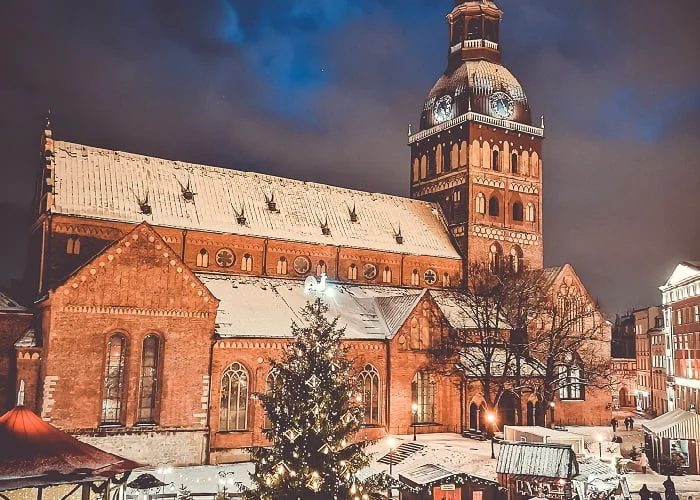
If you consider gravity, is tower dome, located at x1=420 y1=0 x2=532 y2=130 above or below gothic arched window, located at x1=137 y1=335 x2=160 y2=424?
above

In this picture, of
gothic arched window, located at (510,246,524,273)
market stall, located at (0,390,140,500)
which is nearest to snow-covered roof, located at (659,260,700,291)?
gothic arched window, located at (510,246,524,273)

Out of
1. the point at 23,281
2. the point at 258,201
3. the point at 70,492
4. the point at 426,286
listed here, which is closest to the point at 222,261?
the point at 258,201

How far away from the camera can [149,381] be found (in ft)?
112

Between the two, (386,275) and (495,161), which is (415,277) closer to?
(386,275)

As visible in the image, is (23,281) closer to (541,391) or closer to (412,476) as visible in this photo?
(412,476)

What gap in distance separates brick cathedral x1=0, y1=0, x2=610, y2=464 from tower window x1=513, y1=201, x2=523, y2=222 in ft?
0.55

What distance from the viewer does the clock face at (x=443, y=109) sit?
56.3 m

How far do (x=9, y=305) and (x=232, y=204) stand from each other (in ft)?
48.6

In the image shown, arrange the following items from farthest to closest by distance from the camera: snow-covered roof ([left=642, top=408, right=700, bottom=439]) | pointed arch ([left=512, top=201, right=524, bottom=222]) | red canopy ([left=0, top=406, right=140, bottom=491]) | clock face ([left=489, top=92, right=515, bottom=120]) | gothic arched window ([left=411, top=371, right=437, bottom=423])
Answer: pointed arch ([left=512, top=201, right=524, bottom=222]) → clock face ([left=489, top=92, right=515, bottom=120]) → gothic arched window ([left=411, top=371, right=437, bottom=423]) → snow-covered roof ([left=642, top=408, right=700, bottom=439]) → red canopy ([left=0, top=406, right=140, bottom=491])

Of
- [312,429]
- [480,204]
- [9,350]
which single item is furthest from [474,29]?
[312,429]

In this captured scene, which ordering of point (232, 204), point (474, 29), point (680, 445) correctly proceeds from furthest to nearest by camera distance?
point (474, 29), point (232, 204), point (680, 445)

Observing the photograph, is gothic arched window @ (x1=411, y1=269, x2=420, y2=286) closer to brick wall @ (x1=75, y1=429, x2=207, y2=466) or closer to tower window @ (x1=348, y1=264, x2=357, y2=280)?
tower window @ (x1=348, y1=264, x2=357, y2=280)

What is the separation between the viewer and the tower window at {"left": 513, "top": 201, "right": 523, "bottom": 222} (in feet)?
187

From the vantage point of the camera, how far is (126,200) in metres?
40.8
